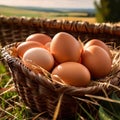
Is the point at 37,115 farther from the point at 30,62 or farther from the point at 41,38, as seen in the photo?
the point at 41,38

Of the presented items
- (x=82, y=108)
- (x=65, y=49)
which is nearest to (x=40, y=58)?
(x=65, y=49)

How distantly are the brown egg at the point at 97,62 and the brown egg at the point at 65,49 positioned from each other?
0.03 meters

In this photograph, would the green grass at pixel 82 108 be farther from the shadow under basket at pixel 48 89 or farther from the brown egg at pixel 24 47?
the brown egg at pixel 24 47

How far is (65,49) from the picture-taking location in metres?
1.08

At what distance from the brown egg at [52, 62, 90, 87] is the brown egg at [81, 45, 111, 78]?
0.20 feet

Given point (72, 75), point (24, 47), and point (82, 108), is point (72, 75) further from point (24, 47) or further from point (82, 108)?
point (24, 47)

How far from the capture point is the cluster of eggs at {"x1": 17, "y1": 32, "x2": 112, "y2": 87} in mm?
1011

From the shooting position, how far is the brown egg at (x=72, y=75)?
0.99 m

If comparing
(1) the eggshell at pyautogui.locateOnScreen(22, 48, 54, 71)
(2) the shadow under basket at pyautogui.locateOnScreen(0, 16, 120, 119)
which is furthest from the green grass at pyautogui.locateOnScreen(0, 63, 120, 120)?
(1) the eggshell at pyautogui.locateOnScreen(22, 48, 54, 71)

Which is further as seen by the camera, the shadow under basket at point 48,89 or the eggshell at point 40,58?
the eggshell at point 40,58

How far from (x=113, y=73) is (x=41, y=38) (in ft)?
0.87

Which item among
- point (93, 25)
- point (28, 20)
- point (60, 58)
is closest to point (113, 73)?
point (60, 58)

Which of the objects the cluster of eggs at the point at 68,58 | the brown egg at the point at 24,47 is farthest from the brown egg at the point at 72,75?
the brown egg at the point at 24,47

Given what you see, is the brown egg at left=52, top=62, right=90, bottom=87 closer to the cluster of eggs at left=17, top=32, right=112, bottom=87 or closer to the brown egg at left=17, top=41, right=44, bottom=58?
the cluster of eggs at left=17, top=32, right=112, bottom=87
